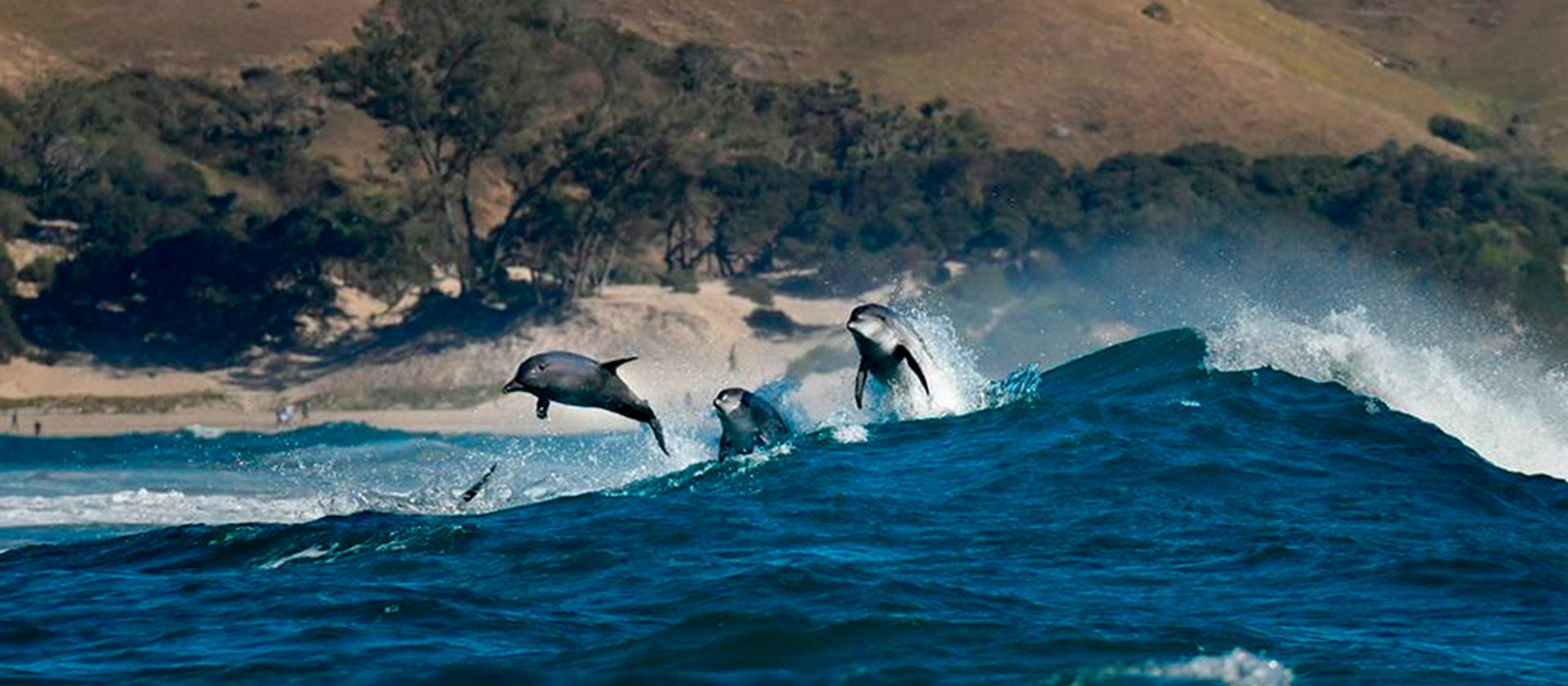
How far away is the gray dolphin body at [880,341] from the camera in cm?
2523

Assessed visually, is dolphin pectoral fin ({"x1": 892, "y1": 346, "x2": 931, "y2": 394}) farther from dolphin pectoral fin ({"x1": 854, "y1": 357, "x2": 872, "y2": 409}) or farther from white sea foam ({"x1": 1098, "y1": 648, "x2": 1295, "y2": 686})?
white sea foam ({"x1": 1098, "y1": 648, "x2": 1295, "y2": 686})

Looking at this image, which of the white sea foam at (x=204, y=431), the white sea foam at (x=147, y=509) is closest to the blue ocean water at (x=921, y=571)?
the white sea foam at (x=147, y=509)

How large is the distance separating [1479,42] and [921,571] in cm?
13980

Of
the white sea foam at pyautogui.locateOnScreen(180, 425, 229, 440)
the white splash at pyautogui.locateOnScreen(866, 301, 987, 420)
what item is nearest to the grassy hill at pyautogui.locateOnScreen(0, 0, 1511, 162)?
the white sea foam at pyautogui.locateOnScreen(180, 425, 229, 440)

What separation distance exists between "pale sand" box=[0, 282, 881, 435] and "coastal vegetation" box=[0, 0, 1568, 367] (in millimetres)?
1494

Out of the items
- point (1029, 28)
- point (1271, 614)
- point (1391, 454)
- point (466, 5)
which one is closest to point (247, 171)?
point (466, 5)

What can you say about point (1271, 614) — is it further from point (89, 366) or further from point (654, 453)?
point (89, 366)

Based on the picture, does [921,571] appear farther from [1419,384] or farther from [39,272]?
[39,272]

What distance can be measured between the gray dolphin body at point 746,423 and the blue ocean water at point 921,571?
1.73 feet

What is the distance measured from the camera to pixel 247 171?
309ft

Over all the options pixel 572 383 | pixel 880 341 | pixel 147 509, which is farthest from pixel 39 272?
pixel 572 383

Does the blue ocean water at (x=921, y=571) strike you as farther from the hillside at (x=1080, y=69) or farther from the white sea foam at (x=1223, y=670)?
the hillside at (x=1080, y=69)

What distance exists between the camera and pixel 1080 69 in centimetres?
12100

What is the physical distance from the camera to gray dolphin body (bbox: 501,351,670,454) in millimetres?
21406
